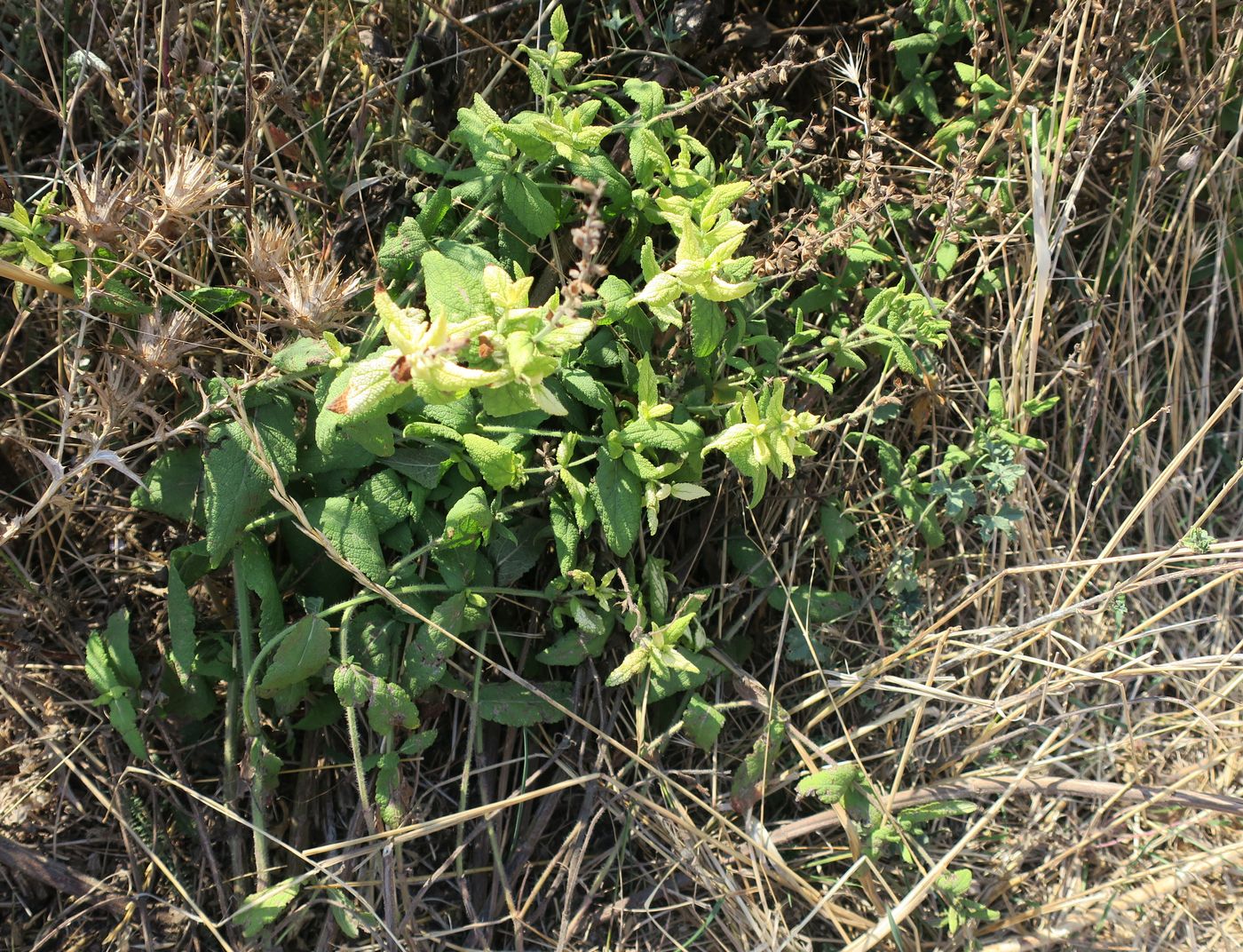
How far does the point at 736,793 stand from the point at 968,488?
933 mm

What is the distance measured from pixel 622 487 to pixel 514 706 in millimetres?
607

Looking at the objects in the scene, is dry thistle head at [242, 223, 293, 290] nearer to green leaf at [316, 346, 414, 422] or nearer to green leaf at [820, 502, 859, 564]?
green leaf at [316, 346, 414, 422]

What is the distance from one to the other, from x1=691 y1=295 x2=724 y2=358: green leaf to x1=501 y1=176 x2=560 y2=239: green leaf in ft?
1.11

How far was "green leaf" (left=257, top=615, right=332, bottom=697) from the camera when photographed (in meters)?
1.81

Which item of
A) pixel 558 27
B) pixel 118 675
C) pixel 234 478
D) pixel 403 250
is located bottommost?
pixel 118 675

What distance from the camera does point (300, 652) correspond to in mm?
1812

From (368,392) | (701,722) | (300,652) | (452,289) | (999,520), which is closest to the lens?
(368,392)

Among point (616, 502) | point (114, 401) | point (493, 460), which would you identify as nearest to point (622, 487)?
point (616, 502)

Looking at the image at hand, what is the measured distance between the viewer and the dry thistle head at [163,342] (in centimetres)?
179

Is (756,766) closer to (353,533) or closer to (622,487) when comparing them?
(622,487)

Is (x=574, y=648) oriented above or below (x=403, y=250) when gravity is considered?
below

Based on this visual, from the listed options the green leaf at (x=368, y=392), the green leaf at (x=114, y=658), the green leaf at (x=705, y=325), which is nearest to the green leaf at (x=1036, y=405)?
the green leaf at (x=705, y=325)

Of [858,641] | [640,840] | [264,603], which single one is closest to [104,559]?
[264,603]

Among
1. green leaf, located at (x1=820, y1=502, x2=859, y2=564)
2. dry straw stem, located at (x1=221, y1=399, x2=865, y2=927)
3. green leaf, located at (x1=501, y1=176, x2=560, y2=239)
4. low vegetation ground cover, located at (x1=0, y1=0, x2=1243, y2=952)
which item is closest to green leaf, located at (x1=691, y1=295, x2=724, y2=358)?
low vegetation ground cover, located at (x1=0, y1=0, x2=1243, y2=952)
